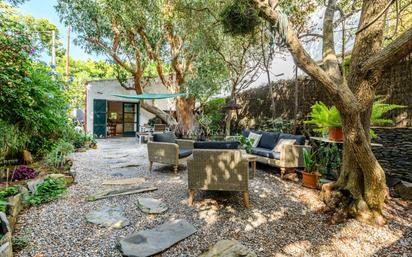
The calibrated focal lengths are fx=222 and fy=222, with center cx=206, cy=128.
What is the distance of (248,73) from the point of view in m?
8.64

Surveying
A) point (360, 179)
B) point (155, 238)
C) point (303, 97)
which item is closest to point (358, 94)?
point (360, 179)

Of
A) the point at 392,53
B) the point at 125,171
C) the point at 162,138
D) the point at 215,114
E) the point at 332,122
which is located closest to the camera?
the point at 392,53

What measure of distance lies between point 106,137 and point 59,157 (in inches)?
325

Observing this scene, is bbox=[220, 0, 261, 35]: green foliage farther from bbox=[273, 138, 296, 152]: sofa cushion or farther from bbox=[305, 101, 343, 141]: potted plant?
bbox=[273, 138, 296, 152]: sofa cushion

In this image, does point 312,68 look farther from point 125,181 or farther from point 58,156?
point 58,156

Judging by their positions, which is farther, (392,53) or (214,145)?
(214,145)

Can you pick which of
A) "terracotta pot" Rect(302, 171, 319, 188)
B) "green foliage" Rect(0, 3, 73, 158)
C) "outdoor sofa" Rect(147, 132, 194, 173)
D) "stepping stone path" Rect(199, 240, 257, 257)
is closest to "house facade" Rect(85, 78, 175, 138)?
"outdoor sofa" Rect(147, 132, 194, 173)

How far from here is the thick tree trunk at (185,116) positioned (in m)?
8.88

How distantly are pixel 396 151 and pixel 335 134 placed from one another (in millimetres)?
1286

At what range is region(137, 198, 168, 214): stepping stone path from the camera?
2.78 m

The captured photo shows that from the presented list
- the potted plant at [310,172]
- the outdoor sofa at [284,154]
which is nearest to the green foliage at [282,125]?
the outdoor sofa at [284,154]

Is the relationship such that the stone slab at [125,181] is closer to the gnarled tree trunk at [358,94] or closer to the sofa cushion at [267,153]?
the sofa cushion at [267,153]

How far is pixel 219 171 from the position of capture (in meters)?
2.96

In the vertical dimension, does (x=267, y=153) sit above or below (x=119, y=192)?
above
